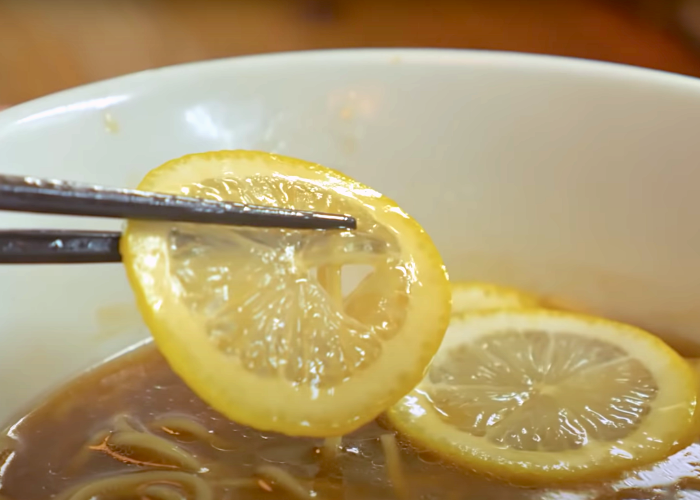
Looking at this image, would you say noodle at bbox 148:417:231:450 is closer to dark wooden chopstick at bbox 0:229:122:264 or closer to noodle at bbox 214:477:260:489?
noodle at bbox 214:477:260:489

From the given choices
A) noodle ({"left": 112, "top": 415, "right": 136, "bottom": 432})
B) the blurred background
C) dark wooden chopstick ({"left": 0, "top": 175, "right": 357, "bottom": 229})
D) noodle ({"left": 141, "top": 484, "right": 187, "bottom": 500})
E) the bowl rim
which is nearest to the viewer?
dark wooden chopstick ({"left": 0, "top": 175, "right": 357, "bottom": 229})

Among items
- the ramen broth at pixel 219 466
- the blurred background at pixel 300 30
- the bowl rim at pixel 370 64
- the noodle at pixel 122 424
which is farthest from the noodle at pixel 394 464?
the blurred background at pixel 300 30

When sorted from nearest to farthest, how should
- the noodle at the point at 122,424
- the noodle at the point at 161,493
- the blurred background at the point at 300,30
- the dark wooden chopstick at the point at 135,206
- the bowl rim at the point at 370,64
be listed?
the dark wooden chopstick at the point at 135,206
the noodle at the point at 161,493
the noodle at the point at 122,424
the bowl rim at the point at 370,64
the blurred background at the point at 300,30

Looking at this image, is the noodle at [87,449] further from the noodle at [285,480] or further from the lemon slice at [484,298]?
the lemon slice at [484,298]

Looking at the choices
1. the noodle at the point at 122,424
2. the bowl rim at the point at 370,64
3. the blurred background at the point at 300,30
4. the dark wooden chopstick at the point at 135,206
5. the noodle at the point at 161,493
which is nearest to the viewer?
the dark wooden chopstick at the point at 135,206

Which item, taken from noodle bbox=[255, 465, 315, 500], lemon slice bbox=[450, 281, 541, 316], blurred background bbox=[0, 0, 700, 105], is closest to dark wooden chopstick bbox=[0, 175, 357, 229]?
noodle bbox=[255, 465, 315, 500]

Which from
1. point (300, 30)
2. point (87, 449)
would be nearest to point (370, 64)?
point (87, 449)

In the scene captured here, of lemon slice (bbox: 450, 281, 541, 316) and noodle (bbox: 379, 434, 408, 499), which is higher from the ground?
lemon slice (bbox: 450, 281, 541, 316)
